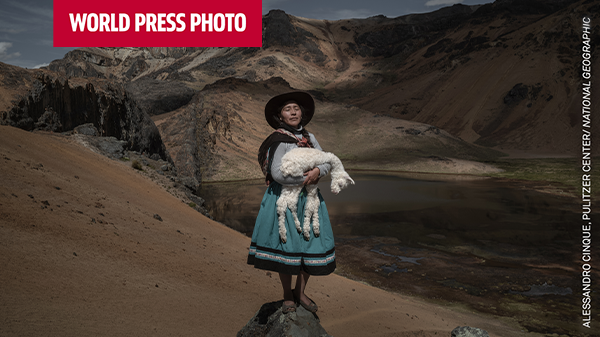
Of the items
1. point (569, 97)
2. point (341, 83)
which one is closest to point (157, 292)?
point (569, 97)

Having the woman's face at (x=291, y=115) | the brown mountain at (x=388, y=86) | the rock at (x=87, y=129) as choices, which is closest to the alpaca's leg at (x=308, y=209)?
the woman's face at (x=291, y=115)

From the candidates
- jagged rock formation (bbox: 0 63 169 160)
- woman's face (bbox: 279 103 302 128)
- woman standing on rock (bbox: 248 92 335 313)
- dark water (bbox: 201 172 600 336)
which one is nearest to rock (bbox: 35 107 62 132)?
jagged rock formation (bbox: 0 63 169 160)

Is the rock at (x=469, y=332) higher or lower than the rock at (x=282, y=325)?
lower

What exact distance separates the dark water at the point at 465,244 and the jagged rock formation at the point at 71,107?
16.2ft

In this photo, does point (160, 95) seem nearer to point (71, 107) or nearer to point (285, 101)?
point (71, 107)

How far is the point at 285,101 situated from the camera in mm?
3877

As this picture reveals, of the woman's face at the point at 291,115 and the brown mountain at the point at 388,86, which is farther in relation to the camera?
the brown mountain at the point at 388,86

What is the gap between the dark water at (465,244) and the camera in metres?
8.17

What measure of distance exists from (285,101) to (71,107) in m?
12.7

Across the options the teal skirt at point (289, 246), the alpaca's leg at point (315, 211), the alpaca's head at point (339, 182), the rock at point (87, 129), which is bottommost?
the teal skirt at point (289, 246)

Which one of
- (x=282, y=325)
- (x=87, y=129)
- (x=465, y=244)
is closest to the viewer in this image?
(x=282, y=325)

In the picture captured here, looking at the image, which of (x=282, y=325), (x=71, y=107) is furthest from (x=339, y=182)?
(x=71, y=107)

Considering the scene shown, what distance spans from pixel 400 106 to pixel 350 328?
6081 centimetres

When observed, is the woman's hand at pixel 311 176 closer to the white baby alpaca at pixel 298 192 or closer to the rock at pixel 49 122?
the white baby alpaca at pixel 298 192
